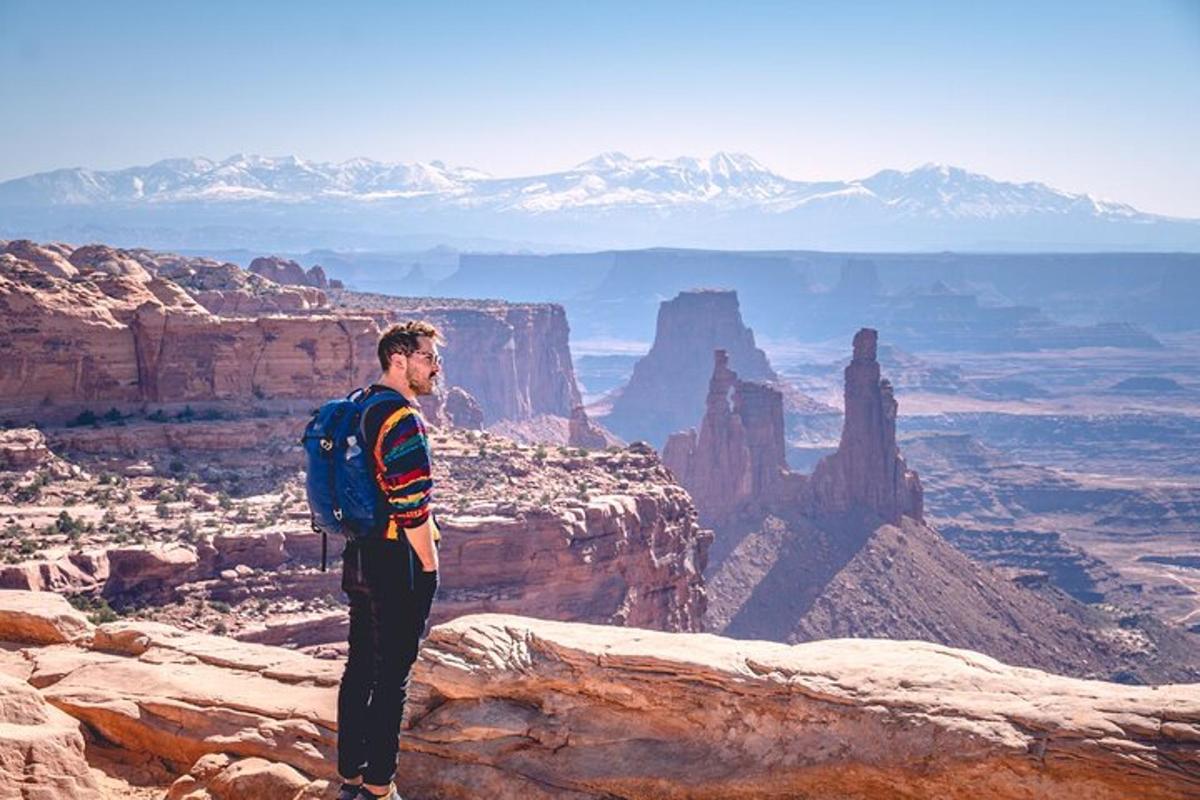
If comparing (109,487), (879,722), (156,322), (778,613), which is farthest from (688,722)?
(778,613)

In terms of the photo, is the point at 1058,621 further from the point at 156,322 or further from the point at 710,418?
the point at 156,322

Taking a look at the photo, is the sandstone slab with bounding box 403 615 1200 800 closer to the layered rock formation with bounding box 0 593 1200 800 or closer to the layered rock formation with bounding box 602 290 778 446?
the layered rock formation with bounding box 0 593 1200 800

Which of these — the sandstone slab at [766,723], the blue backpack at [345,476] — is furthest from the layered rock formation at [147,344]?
the blue backpack at [345,476]

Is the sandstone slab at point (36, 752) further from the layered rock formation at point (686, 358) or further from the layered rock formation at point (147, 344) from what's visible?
the layered rock formation at point (686, 358)

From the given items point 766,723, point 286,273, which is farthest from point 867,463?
point 766,723

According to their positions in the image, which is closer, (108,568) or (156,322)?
(108,568)

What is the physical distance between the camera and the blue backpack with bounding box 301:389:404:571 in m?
9.08

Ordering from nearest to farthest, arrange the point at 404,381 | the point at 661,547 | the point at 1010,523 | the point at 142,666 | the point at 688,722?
the point at 404,381
the point at 688,722
the point at 142,666
the point at 661,547
the point at 1010,523

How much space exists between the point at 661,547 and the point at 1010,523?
87.4 m

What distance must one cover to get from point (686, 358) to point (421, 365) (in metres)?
160

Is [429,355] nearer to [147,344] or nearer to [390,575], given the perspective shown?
[390,575]

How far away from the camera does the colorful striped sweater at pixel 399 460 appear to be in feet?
29.6

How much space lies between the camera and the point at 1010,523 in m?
125

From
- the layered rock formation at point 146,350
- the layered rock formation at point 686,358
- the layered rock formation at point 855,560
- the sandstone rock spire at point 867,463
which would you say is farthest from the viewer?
the layered rock formation at point 686,358
